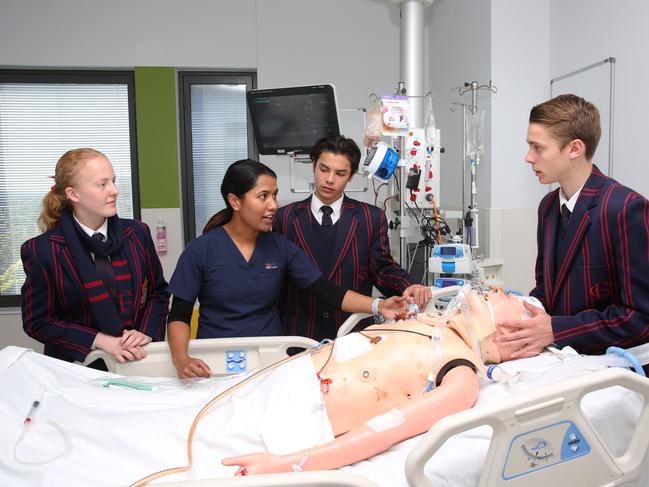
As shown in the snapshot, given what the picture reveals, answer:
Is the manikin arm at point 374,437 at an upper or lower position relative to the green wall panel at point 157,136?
lower

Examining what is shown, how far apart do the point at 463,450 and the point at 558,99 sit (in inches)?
41.7

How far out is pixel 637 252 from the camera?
140 centimetres

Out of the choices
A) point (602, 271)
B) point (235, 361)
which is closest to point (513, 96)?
point (602, 271)

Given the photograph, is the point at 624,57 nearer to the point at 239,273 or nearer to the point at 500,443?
the point at 239,273

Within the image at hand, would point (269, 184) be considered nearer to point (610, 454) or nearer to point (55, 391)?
point (55, 391)

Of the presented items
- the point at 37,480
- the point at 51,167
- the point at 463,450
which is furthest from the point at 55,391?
the point at 51,167

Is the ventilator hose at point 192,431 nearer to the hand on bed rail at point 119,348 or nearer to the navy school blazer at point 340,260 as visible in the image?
the hand on bed rail at point 119,348

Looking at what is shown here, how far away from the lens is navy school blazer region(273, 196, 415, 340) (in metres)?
2.26

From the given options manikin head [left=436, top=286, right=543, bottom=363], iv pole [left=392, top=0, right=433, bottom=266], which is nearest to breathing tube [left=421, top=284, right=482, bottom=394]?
manikin head [left=436, top=286, right=543, bottom=363]

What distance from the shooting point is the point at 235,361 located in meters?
1.85

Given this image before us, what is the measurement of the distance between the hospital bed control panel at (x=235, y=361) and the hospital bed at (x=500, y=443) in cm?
42

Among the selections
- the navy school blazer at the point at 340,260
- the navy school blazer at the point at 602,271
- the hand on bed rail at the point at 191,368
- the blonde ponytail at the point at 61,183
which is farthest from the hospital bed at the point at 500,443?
the navy school blazer at the point at 340,260

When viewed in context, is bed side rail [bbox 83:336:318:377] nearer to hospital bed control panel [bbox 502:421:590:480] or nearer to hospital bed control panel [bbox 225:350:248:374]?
hospital bed control panel [bbox 225:350:248:374]

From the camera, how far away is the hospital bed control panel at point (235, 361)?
185 centimetres
